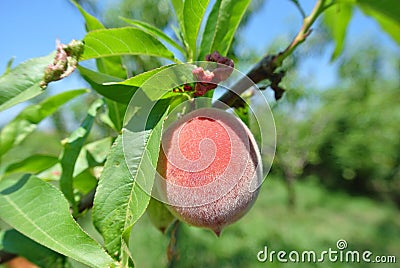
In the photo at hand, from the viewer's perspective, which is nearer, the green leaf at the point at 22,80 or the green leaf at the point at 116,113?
the green leaf at the point at 22,80

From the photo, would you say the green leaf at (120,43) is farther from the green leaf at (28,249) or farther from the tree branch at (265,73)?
the green leaf at (28,249)

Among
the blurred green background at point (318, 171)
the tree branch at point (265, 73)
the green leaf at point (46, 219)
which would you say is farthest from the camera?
the blurred green background at point (318, 171)

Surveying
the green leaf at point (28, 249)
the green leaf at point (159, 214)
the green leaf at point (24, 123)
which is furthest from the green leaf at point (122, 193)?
the green leaf at point (24, 123)

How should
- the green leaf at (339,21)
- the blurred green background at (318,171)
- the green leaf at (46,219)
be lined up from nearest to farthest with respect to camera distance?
the green leaf at (46,219) → the green leaf at (339,21) → the blurred green background at (318,171)

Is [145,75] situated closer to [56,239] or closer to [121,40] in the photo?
[121,40]

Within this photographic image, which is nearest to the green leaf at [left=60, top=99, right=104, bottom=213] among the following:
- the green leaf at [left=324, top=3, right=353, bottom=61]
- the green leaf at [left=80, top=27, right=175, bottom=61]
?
the green leaf at [left=80, top=27, right=175, bottom=61]

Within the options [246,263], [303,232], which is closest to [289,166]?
[303,232]
